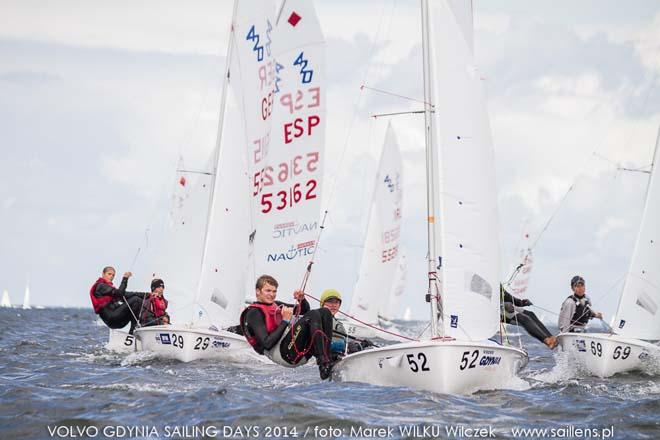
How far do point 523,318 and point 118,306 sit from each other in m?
6.67

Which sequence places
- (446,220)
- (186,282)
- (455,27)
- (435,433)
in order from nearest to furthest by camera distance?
(435,433) < (446,220) < (455,27) < (186,282)

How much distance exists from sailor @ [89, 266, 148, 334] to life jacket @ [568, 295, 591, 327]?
7.04 m

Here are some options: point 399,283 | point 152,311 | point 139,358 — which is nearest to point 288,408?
point 139,358

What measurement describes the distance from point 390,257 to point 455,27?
1990 cm

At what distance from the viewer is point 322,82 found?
53.6 ft

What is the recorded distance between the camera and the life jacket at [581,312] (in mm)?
14734

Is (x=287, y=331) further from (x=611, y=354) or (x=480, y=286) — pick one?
(x=611, y=354)

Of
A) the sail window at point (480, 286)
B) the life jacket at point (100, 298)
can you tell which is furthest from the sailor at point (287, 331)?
the life jacket at point (100, 298)

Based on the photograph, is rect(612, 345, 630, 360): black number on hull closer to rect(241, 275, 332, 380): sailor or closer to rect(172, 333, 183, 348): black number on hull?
rect(241, 275, 332, 380): sailor

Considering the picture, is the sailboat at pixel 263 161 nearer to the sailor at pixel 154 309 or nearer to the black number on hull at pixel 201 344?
the sailor at pixel 154 309

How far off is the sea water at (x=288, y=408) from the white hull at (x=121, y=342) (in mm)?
4054

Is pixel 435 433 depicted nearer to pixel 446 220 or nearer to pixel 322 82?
pixel 446 220

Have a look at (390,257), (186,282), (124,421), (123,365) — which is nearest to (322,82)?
(186,282)

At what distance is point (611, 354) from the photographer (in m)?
13.3
